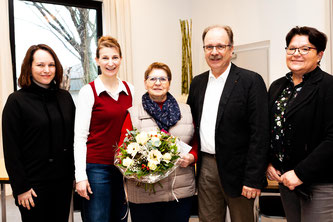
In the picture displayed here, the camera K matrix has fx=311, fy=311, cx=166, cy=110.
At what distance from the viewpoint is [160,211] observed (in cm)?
222

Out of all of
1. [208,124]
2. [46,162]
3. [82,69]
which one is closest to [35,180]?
[46,162]

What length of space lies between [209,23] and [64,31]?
2740 millimetres

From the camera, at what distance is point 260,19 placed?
5105mm

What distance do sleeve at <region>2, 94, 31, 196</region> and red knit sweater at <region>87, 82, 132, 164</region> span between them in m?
0.46

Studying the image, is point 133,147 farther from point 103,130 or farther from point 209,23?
point 209,23

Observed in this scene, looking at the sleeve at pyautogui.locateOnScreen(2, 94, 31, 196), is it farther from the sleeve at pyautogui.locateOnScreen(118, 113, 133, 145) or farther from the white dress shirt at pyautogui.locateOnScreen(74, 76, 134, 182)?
the sleeve at pyautogui.locateOnScreen(118, 113, 133, 145)

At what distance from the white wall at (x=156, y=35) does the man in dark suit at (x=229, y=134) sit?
12.6ft

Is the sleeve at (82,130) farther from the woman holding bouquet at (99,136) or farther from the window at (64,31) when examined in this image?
the window at (64,31)

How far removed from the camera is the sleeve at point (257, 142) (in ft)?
6.66

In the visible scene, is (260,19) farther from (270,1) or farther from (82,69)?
(82,69)

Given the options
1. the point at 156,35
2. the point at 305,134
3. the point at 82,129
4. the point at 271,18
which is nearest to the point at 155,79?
the point at 82,129

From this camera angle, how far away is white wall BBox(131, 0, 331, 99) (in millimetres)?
4512

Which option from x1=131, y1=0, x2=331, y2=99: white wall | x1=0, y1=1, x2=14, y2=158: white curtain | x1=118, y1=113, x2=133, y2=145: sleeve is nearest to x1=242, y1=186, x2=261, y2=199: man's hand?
x1=118, y1=113, x2=133, y2=145: sleeve

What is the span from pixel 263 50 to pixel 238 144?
3.43m
